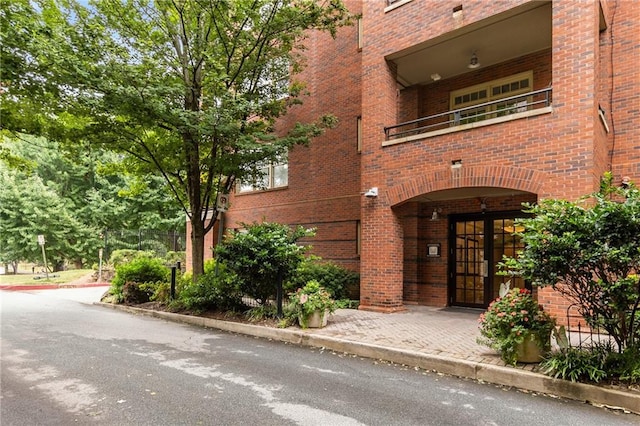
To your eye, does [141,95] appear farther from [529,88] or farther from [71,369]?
[529,88]

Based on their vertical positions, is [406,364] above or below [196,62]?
below

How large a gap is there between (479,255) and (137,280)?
1022 cm

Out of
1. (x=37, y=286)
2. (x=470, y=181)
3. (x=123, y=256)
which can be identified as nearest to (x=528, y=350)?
(x=470, y=181)

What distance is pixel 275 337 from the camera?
747 centimetres

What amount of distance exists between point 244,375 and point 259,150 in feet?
22.2

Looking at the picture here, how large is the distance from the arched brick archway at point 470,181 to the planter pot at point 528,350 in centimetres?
332

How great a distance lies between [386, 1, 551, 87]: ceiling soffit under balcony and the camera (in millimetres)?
8109

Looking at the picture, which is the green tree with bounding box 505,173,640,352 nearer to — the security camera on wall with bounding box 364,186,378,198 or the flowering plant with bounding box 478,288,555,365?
the flowering plant with bounding box 478,288,555,365

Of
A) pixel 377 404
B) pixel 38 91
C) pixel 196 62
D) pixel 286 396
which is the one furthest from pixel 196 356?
pixel 196 62

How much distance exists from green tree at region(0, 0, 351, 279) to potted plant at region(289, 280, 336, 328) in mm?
4224

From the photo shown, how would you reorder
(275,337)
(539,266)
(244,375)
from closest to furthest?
(539,266)
(244,375)
(275,337)

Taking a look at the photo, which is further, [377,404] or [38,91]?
[38,91]

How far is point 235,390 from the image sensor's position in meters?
4.61

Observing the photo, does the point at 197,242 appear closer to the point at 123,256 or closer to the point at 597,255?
the point at 597,255
